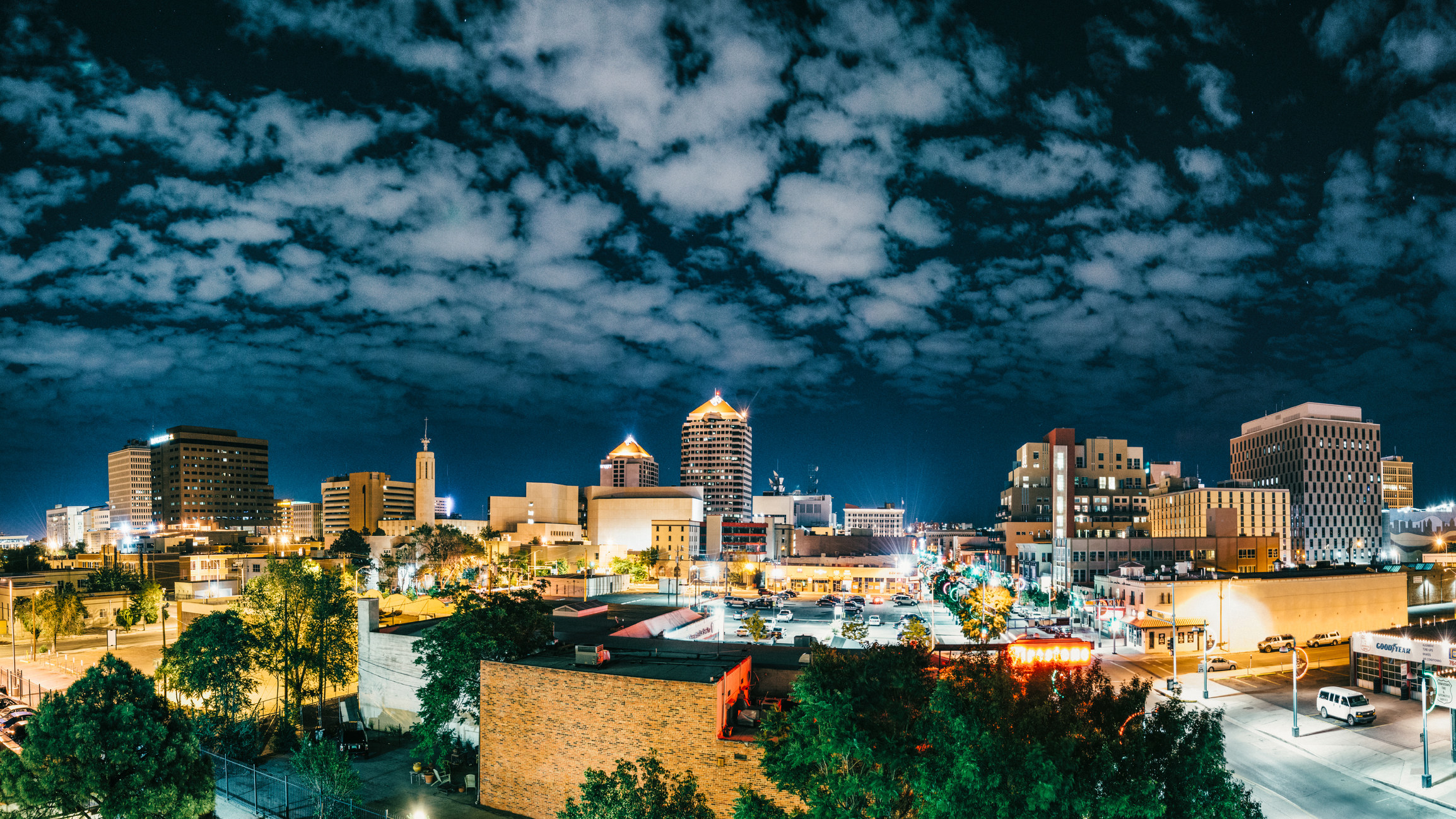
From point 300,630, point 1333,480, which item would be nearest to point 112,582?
point 300,630

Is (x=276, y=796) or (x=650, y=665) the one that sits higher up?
(x=650, y=665)

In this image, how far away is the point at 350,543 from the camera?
504ft

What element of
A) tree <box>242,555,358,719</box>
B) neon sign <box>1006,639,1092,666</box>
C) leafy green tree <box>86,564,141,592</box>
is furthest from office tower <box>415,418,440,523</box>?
neon sign <box>1006,639,1092,666</box>

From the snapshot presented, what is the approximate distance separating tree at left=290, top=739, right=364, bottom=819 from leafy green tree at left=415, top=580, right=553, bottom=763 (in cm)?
514

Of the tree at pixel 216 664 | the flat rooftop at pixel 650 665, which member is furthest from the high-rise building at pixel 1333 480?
the tree at pixel 216 664

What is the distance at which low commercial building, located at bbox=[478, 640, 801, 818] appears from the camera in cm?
2820

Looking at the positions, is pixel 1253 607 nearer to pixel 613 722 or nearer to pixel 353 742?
pixel 613 722

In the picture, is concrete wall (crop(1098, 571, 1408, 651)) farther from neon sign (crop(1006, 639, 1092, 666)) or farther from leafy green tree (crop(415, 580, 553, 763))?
leafy green tree (crop(415, 580, 553, 763))

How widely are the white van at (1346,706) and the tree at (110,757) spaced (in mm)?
55304

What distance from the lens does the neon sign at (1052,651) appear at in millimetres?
29438

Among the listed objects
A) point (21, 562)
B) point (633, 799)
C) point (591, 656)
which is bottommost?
point (21, 562)

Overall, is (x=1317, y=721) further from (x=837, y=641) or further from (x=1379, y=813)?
(x=837, y=641)

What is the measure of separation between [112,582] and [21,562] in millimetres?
41862

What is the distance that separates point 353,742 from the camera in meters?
40.2
